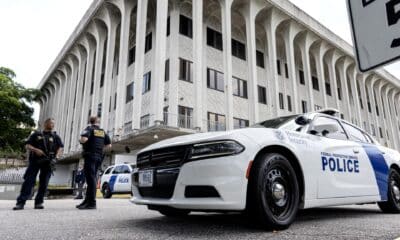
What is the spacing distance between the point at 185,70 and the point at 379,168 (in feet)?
53.8

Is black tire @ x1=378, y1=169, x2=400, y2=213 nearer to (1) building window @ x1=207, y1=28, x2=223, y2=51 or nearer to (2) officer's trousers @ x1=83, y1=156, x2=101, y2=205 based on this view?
(2) officer's trousers @ x1=83, y1=156, x2=101, y2=205

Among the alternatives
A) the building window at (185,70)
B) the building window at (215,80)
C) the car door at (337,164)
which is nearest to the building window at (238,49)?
the building window at (215,80)

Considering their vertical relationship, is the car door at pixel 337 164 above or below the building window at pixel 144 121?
below

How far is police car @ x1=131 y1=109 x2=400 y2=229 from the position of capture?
257 cm

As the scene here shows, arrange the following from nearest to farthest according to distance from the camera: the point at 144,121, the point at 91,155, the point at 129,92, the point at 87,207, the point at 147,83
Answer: the point at 87,207 → the point at 91,155 → the point at 144,121 → the point at 147,83 → the point at 129,92

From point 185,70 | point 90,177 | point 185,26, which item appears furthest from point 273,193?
point 185,26

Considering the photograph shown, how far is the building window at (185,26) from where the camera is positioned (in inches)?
810

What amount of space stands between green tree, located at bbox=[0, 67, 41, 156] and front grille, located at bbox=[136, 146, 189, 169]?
107 feet

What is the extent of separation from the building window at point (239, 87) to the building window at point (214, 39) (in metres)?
2.82

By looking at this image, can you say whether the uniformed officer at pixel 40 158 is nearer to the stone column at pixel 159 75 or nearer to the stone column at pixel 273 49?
the stone column at pixel 159 75

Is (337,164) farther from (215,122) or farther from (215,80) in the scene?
(215,80)

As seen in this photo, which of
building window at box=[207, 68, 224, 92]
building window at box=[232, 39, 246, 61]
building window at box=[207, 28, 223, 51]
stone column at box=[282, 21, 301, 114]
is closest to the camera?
building window at box=[207, 68, 224, 92]

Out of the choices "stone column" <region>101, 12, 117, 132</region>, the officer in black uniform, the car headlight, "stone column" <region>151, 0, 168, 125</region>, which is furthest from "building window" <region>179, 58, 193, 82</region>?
the car headlight

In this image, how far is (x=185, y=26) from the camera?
821 inches
